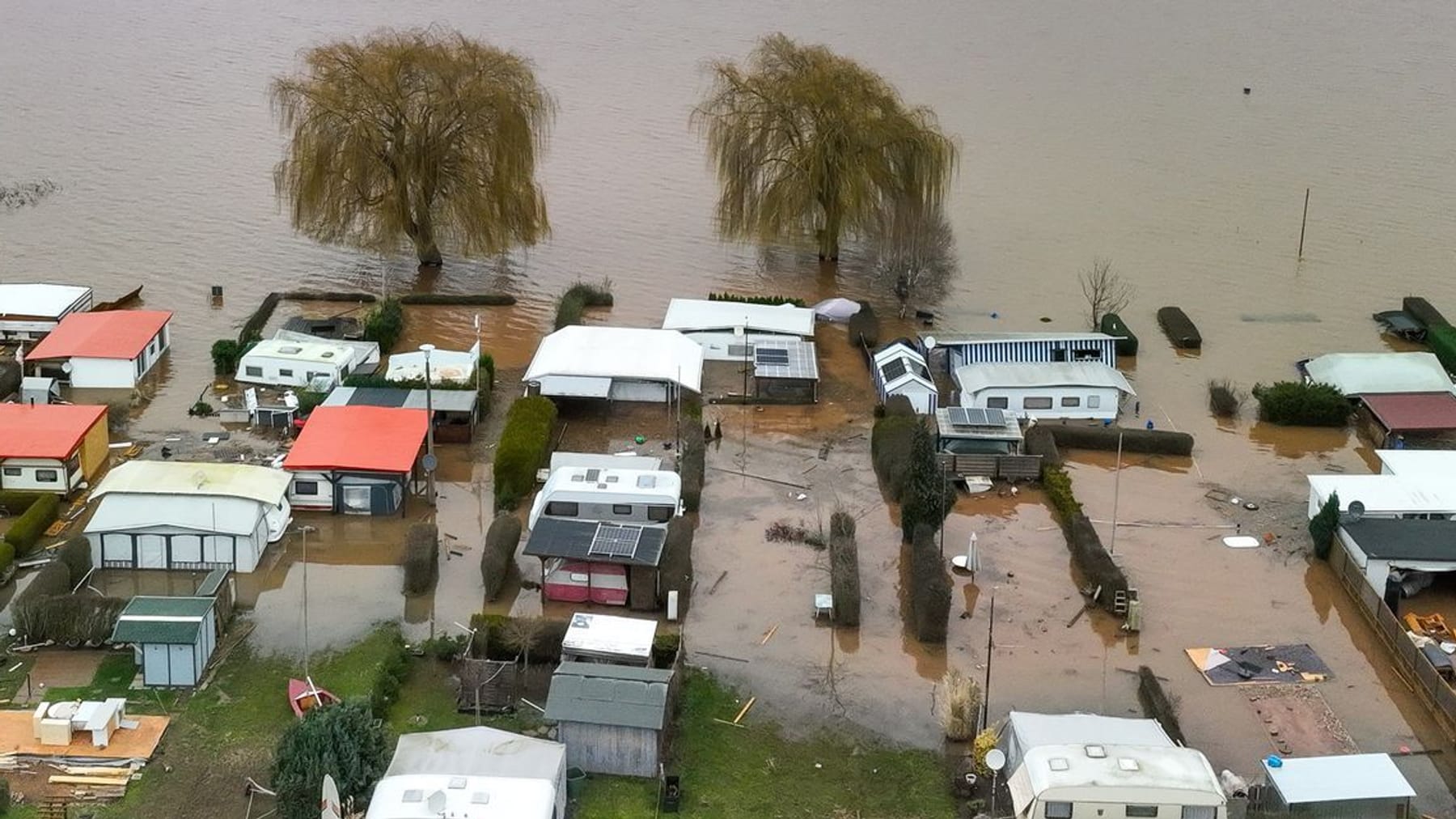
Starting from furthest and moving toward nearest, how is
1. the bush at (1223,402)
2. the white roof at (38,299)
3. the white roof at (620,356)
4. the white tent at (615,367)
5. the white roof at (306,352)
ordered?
the white roof at (38,299)
the bush at (1223,402)
the white roof at (306,352)
the white roof at (620,356)
the white tent at (615,367)

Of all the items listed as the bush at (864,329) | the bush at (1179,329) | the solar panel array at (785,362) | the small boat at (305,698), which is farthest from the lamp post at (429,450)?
the bush at (1179,329)

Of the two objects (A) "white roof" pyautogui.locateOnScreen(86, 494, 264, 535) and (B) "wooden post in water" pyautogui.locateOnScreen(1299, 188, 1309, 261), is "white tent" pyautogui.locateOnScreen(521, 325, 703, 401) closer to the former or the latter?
(A) "white roof" pyautogui.locateOnScreen(86, 494, 264, 535)

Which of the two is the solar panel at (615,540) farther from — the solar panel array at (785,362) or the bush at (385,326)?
the bush at (385,326)

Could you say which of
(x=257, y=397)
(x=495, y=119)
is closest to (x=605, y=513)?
Result: (x=257, y=397)

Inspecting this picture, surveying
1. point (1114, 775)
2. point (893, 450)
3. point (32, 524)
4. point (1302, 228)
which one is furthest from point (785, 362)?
point (1302, 228)

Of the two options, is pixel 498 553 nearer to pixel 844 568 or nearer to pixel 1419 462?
pixel 844 568

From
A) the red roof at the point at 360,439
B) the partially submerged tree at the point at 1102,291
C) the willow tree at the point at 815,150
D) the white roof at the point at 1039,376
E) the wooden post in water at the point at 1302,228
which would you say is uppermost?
the willow tree at the point at 815,150

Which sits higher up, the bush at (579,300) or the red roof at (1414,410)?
the bush at (579,300)
